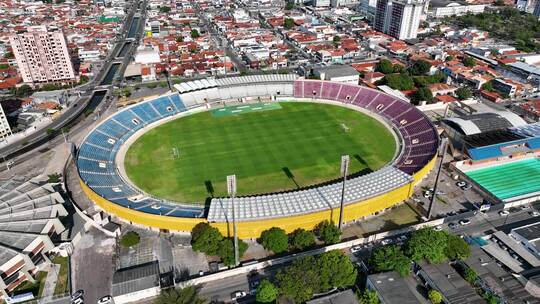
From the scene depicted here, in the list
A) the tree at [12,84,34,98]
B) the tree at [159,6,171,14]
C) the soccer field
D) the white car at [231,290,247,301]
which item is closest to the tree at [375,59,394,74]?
the soccer field

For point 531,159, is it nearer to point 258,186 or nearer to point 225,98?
point 258,186

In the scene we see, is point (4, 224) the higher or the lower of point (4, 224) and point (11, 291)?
the higher

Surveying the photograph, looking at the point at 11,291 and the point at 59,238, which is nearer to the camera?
the point at 11,291

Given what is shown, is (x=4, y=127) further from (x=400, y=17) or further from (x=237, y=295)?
(x=400, y=17)

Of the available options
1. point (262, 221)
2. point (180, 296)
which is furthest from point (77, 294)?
point (262, 221)

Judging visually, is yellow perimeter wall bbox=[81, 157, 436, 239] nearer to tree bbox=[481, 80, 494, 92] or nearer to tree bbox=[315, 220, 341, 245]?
tree bbox=[315, 220, 341, 245]

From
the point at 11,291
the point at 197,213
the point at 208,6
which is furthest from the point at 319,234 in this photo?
the point at 208,6

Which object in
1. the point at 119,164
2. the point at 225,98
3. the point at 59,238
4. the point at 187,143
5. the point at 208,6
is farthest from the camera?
the point at 208,6
